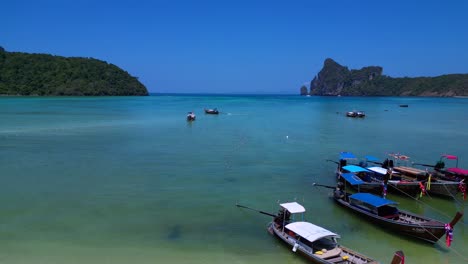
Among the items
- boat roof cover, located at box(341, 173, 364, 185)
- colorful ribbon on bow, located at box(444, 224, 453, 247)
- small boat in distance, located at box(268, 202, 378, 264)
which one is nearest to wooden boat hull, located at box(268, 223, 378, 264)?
small boat in distance, located at box(268, 202, 378, 264)

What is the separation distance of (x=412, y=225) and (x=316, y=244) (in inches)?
235

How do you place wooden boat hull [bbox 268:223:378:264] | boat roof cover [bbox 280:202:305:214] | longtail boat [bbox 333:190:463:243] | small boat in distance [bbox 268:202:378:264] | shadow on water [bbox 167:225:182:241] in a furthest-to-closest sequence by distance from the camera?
boat roof cover [bbox 280:202:305:214], shadow on water [bbox 167:225:182:241], longtail boat [bbox 333:190:463:243], small boat in distance [bbox 268:202:378:264], wooden boat hull [bbox 268:223:378:264]

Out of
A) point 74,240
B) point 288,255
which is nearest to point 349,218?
point 288,255

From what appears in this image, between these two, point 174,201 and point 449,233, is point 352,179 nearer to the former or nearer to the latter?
point 449,233

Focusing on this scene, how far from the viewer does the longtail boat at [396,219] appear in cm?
1811

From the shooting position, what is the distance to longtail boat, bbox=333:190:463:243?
59.4ft

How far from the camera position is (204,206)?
2327 centimetres

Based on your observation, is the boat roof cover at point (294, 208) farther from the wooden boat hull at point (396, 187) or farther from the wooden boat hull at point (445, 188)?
the wooden boat hull at point (445, 188)

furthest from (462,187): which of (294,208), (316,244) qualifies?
(316,244)

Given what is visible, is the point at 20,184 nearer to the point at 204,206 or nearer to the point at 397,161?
the point at 204,206

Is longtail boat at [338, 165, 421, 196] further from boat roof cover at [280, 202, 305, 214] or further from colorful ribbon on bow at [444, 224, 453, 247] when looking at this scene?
boat roof cover at [280, 202, 305, 214]

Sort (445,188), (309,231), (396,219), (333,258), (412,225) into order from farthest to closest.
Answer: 1. (445,188)
2. (396,219)
3. (412,225)
4. (309,231)
5. (333,258)

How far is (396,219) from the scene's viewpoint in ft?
67.5

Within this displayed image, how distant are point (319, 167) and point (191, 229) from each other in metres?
18.7
